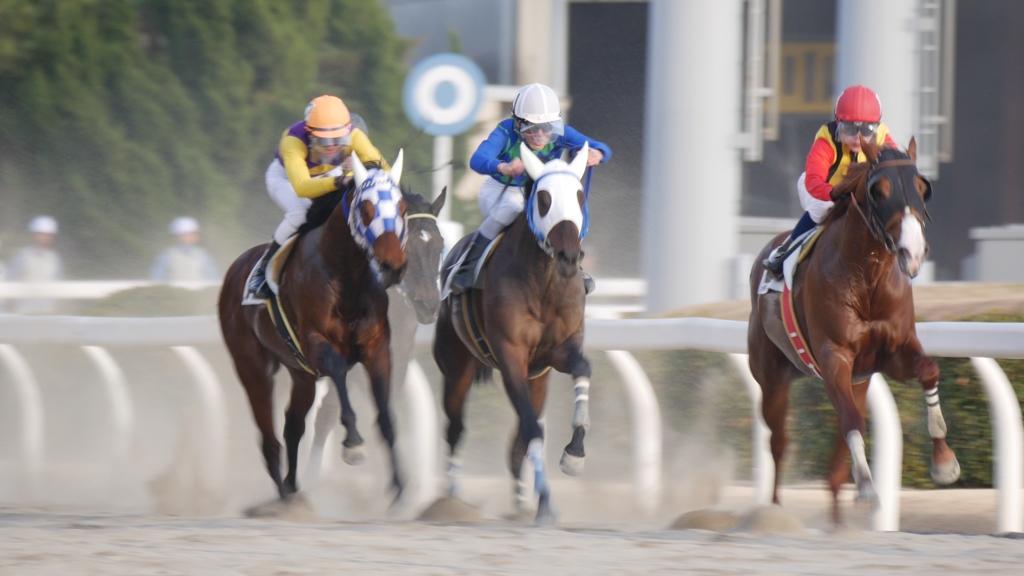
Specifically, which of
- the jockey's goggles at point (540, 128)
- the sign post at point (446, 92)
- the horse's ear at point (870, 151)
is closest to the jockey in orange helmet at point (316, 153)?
the jockey's goggles at point (540, 128)

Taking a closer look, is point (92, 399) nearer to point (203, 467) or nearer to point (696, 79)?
point (203, 467)

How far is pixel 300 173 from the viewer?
645cm

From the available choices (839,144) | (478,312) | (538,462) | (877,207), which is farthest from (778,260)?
(538,462)

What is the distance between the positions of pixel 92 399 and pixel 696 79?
5045 millimetres

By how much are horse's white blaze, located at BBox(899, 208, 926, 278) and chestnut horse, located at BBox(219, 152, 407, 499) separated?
203cm

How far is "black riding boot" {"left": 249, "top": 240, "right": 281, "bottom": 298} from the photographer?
22.0 ft

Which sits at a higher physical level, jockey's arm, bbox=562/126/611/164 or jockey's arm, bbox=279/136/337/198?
jockey's arm, bbox=562/126/611/164

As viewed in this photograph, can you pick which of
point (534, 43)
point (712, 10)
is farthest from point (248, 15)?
point (712, 10)

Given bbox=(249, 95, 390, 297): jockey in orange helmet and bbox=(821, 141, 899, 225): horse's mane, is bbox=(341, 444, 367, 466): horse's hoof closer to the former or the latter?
bbox=(249, 95, 390, 297): jockey in orange helmet

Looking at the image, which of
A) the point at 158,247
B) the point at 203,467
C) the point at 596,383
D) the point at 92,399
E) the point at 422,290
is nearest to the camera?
the point at 422,290

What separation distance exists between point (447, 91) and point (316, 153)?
5.28 meters

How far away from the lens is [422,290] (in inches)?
281

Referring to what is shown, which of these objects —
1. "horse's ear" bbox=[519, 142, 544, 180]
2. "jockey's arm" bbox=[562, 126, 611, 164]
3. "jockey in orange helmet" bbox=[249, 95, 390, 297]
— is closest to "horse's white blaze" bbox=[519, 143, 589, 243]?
"horse's ear" bbox=[519, 142, 544, 180]

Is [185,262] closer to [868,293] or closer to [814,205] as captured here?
[814,205]
